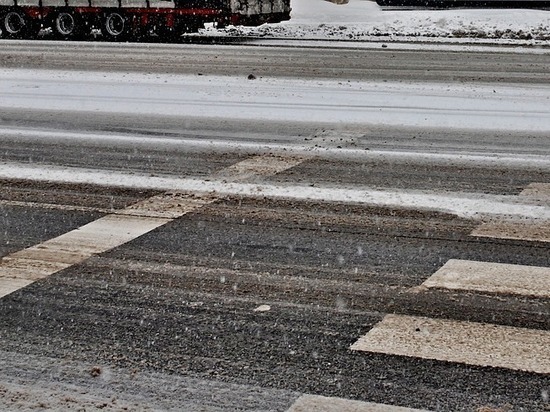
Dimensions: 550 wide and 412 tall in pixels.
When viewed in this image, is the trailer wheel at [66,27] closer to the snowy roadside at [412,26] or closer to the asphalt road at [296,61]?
the asphalt road at [296,61]

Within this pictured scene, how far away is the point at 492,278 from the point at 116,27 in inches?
720

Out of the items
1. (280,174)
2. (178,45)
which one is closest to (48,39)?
(178,45)

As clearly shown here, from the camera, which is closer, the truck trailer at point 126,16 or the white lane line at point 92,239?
the white lane line at point 92,239

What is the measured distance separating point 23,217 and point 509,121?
6023 mm

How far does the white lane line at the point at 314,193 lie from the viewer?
7.11 m

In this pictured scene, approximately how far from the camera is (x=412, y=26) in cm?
2417

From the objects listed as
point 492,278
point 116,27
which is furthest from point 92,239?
point 116,27

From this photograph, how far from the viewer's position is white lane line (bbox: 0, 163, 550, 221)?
23.3 feet

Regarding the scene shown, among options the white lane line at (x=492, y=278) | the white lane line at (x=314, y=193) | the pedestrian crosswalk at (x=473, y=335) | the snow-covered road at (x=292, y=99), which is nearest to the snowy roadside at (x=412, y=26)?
the snow-covered road at (x=292, y=99)

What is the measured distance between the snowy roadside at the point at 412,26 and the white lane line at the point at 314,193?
13.9m

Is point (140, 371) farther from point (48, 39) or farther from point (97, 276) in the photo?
point (48, 39)

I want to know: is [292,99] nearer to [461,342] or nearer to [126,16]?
[461,342]

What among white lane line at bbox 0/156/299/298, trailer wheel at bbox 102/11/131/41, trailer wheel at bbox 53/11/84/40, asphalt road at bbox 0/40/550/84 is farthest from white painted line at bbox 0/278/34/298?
trailer wheel at bbox 53/11/84/40

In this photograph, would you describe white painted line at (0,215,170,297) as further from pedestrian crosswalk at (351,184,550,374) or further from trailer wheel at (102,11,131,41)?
trailer wheel at (102,11,131,41)
